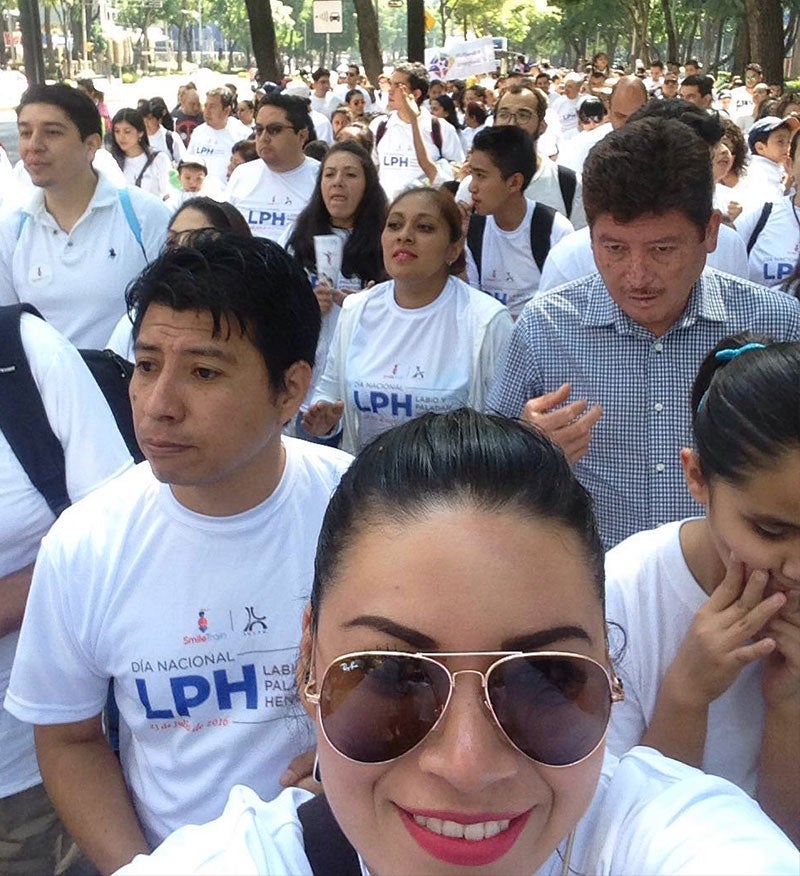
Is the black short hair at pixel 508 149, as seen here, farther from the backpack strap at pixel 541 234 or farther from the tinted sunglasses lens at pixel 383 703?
the tinted sunglasses lens at pixel 383 703

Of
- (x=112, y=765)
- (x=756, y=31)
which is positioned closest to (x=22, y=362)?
(x=112, y=765)

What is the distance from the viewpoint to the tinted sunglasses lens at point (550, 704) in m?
1.18

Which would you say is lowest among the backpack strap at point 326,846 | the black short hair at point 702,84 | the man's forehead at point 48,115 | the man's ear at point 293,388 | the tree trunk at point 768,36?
the backpack strap at point 326,846

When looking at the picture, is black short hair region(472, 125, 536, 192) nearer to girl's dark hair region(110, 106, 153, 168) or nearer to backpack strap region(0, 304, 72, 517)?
backpack strap region(0, 304, 72, 517)

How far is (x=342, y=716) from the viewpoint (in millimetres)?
1227

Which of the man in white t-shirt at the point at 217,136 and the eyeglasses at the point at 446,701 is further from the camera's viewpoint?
the man in white t-shirt at the point at 217,136

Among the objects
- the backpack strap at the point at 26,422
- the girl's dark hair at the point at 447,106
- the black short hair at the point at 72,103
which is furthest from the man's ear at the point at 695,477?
the girl's dark hair at the point at 447,106

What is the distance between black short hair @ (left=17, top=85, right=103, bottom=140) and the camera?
453cm

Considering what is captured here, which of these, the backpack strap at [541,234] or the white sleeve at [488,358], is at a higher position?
the backpack strap at [541,234]

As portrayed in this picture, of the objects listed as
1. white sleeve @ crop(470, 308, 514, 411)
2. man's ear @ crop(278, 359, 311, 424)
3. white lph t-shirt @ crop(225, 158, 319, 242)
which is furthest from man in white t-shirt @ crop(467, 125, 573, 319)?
man's ear @ crop(278, 359, 311, 424)

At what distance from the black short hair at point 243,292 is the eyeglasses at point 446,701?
102 centimetres

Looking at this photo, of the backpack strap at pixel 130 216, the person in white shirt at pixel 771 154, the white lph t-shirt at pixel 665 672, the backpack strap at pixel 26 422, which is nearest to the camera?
the white lph t-shirt at pixel 665 672

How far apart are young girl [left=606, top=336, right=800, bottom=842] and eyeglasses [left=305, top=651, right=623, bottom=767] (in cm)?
54

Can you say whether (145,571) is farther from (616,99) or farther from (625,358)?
(616,99)
